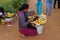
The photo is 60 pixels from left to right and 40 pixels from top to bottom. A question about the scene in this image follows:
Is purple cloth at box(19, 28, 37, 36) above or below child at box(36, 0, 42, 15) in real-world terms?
below

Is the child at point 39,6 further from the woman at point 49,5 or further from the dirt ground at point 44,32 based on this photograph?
the dirt ground at point 44,32

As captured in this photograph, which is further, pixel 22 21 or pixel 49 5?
pixel 49 5

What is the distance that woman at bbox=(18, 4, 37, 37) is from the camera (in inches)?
106

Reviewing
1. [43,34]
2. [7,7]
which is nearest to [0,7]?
[7,7]

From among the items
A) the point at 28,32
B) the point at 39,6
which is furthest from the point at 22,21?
the point at 39,6

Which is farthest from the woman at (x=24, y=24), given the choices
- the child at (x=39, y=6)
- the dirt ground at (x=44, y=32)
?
the child at (x=39, y=6)

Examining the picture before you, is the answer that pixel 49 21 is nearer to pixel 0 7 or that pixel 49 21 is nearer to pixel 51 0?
pixel 51 0

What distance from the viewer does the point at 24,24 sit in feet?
8.99

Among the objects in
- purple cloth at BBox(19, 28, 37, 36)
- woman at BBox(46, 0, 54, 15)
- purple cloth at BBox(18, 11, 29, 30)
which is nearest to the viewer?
purple cloth at BBox(18, 11, 29, 30)

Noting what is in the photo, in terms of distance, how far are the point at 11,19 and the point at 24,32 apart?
60 cm

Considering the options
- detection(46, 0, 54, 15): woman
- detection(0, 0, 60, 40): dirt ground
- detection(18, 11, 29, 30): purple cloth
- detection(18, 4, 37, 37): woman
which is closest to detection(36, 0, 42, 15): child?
detection(46, 0, 54, 15): woman

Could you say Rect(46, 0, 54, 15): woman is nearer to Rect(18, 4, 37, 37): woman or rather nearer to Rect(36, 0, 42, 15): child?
Rect(36, 0, 42, 15): child

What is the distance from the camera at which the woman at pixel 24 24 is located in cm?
270

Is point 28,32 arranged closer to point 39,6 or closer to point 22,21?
point 22,21
